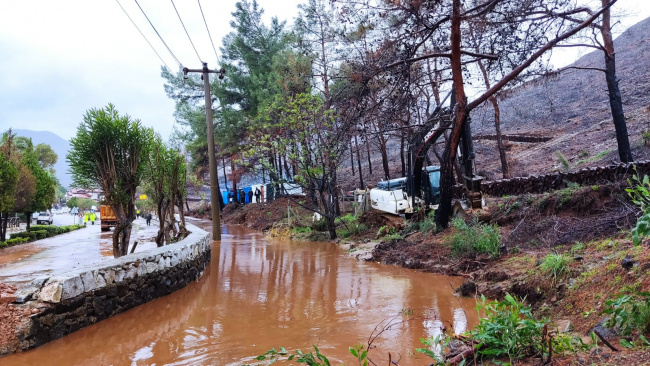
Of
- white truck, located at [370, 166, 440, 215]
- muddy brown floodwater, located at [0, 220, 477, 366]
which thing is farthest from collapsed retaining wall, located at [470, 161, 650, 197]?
muddy brown floodwater, located at [0, 220, 477, 366]

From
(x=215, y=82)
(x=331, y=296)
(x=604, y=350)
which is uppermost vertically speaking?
(x=215, y=82)

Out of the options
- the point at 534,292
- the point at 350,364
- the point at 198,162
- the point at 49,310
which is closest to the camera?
the point at 350,364

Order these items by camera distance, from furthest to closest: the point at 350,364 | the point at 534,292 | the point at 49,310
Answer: the point at 534,292 → the point at 49,310 → the point at 350,364

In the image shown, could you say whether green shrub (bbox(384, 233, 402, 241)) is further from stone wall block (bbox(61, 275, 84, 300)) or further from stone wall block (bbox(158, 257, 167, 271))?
stone wall block (bbox(61, 275, 84, 300))

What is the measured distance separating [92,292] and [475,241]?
276 inches

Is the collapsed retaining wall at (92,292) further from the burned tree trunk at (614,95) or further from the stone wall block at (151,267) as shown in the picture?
the burned tree trunk at (614,95)

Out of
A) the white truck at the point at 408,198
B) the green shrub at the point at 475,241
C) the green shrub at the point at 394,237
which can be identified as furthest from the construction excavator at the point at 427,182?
the green shrub at the point at 475,241

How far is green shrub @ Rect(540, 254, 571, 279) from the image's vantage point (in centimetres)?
556

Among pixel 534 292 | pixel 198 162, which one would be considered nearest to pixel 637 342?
pixel 534 292

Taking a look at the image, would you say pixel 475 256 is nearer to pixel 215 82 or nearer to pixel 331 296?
pixel 331 296

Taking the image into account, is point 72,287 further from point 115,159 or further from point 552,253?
point 552,253

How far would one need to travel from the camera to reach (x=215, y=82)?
2980cm

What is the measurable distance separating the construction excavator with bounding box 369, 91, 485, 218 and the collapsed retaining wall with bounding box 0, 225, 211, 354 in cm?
710

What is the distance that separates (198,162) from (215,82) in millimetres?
8083
